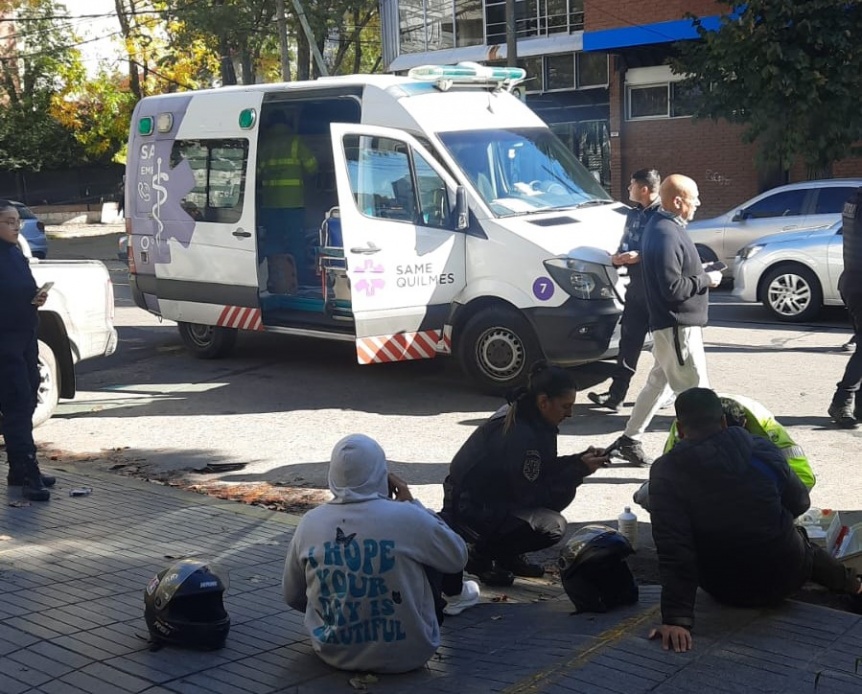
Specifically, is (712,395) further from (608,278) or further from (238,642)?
(608,278)

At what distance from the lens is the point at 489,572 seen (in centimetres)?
555

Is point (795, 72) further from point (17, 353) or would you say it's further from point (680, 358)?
point (17, 353)

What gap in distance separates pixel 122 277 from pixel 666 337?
16291mm

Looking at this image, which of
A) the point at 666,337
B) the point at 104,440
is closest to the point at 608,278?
the point at 666,337

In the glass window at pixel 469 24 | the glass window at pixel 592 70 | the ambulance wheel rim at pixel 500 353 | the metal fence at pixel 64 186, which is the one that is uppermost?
the glass window at pixel 469 24

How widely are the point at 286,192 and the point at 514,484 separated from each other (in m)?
7.35

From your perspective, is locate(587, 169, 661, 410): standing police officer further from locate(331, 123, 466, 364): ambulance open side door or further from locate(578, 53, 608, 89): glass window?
locate(578, 53, 608, 89): glass window

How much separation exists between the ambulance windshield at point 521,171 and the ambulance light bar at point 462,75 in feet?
1.98

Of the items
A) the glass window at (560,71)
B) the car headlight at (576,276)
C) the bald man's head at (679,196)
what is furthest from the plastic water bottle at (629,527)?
the glass window at (560,71)

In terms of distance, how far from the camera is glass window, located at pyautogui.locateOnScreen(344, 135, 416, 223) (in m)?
9.84

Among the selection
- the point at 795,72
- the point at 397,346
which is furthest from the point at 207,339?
the point at 795,72

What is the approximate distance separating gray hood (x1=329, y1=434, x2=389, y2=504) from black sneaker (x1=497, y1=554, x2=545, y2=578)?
1681 millimetres

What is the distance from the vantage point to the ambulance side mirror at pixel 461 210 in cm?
957

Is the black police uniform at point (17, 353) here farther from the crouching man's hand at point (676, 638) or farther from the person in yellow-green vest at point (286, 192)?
the person in yellow-green vest at point (286, 192)
